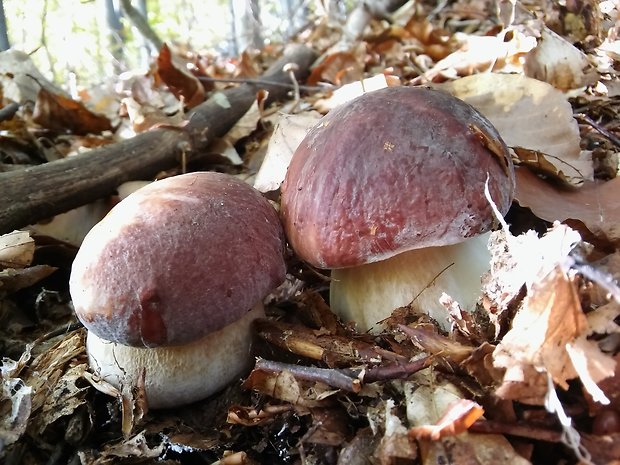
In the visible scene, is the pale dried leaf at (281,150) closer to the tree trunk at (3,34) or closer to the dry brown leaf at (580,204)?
the dry brown leaf at (580,204)

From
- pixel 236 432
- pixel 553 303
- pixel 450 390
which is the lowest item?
pixel 236 432

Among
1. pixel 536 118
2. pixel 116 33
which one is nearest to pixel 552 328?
pixel 536 118

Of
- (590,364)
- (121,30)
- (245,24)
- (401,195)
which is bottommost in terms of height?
(245,24)

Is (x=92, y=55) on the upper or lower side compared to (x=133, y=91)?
lower

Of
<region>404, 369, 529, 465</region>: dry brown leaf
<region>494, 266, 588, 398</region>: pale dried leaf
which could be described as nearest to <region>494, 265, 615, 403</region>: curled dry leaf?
<region>494, 266, 588, 398</region>: pale dried leaf

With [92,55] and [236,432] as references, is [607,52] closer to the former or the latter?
[236,432]

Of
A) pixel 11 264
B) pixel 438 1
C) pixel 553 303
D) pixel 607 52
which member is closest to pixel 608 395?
pixel 553 303

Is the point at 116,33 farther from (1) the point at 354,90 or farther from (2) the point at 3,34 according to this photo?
(1) the point at 354,90

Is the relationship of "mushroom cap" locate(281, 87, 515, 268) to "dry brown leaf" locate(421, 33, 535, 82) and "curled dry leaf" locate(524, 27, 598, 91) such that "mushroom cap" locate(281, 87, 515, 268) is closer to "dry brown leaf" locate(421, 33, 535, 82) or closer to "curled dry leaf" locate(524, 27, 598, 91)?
"curled dry leaf" locate(524, 27, 598, 91)
